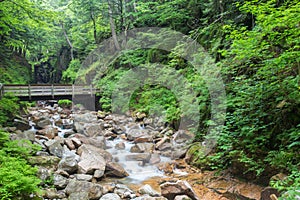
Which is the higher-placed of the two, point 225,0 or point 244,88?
point 225,0

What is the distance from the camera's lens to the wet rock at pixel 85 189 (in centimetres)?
468

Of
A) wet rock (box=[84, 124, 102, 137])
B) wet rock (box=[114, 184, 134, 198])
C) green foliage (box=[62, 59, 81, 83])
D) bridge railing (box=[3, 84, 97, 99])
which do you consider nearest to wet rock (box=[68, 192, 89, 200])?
wet rock (box=[114, 184, 134, 198])

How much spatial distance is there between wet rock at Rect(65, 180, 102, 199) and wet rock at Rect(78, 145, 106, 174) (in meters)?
1.01

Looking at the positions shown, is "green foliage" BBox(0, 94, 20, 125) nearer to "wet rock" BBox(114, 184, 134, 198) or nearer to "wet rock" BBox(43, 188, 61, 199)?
"wet rock" BBox(43, 188, 61, 199)

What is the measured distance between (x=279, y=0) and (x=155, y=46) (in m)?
8.71

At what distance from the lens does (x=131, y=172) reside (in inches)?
258

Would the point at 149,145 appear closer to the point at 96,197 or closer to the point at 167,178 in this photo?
the point at 167,178

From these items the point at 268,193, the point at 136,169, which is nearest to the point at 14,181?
the point at 136,169

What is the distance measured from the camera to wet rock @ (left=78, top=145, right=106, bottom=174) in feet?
19.4

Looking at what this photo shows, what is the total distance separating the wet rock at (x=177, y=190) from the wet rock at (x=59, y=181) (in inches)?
86.7

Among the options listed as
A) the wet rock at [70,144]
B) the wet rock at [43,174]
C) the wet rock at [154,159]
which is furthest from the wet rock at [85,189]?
the wet rock at [70,144]

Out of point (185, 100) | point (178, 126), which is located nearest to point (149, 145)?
point (178, 126)

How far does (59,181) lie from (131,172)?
212 cm

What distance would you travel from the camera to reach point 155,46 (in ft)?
45.8
